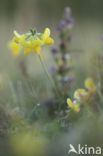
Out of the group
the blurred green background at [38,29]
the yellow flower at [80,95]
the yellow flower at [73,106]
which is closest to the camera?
the yellow flower at [73,106]

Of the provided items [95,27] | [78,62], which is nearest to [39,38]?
[78,62]

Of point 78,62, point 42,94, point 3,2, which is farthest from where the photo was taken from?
point 3,2

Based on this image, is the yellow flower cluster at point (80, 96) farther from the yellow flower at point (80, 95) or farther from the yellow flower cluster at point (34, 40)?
the yellow flower cluster at point (34, 40)

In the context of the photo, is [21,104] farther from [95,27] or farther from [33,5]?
[33,5]

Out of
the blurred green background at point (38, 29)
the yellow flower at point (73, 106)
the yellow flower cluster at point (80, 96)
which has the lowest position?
the yellow flower at point (73, 106)

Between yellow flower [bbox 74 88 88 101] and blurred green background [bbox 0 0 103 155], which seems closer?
yellow flower [bbox 74 88 88 101]

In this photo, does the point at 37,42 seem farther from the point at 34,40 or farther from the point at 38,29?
the point at 38,29

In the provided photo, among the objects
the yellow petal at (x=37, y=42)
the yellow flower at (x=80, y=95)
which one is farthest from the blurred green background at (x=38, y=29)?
the yellow petal at (x=37, y=42)

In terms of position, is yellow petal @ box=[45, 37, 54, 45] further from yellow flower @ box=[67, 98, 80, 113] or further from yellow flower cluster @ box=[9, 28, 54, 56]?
yellow flower @ box=[67, 98, 80, 113]

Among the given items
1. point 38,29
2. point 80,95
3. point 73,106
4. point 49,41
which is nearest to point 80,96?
point 80,95

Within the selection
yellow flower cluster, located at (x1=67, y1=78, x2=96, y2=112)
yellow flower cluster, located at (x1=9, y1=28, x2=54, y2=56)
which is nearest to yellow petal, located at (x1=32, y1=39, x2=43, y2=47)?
yellow flower cluster, located at (x1=9, y1=28, x2=54, y2=56)

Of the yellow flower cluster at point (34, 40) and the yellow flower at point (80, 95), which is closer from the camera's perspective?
the yellow flower cluster at point (34, 40)
